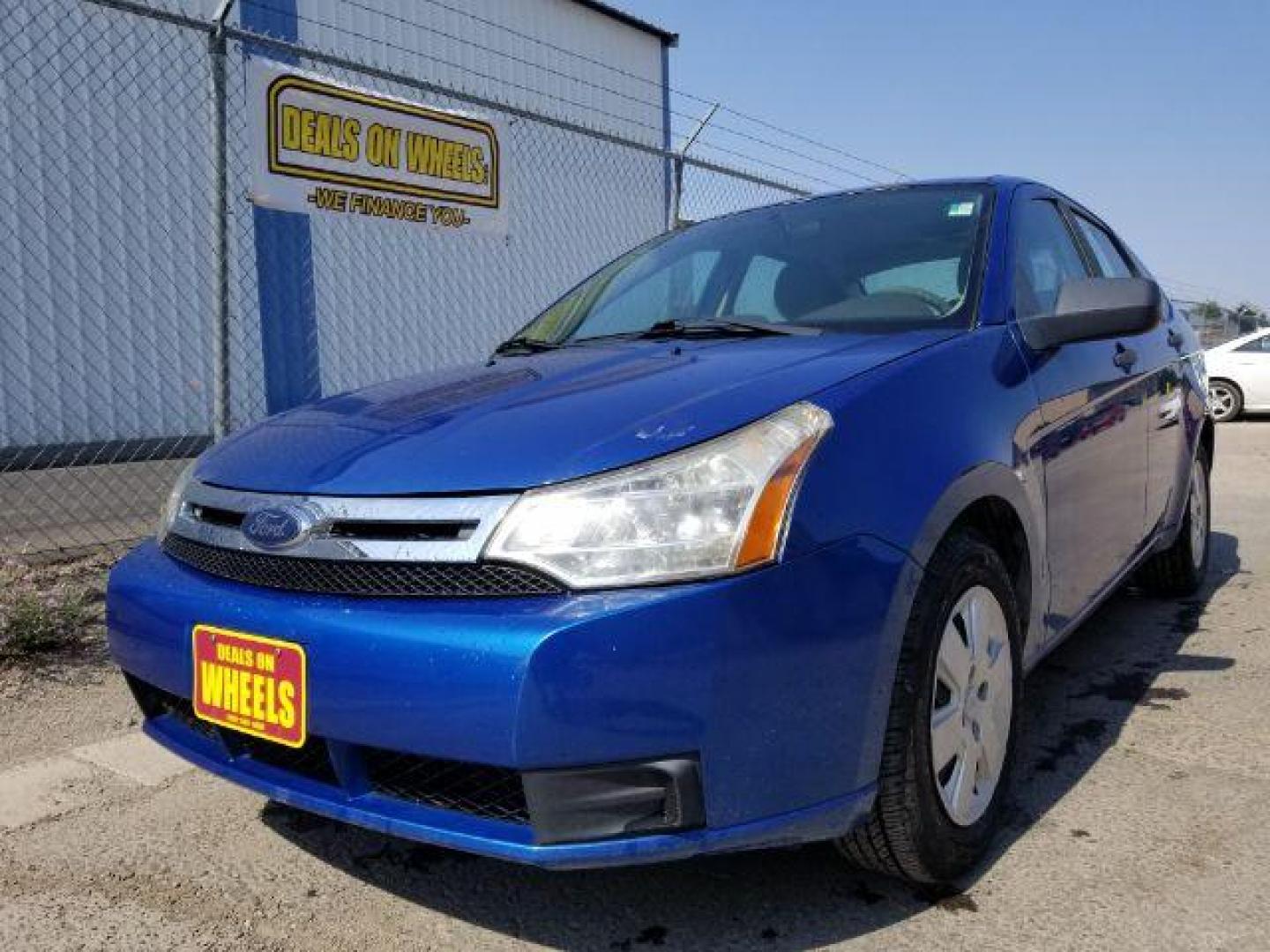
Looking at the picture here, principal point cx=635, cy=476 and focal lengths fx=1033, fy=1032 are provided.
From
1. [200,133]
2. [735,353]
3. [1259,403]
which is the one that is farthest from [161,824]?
[1259,403]

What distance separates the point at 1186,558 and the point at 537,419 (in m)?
3.08

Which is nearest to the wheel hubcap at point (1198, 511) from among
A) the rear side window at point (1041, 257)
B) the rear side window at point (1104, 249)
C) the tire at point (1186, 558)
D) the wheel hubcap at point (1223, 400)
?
the tire at point (1186, 558)

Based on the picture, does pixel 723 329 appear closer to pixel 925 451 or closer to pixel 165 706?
pixel 925 451

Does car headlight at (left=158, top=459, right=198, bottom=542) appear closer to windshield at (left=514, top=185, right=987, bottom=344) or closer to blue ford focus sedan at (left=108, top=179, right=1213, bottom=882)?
blue ford focus sedan at (left=108, top=179, right=1213, bottom=882)

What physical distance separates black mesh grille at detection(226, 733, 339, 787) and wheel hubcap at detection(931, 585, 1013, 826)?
3.49 ft

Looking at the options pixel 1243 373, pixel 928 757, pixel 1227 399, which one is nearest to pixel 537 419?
pixel 928 757

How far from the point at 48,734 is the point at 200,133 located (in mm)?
6405

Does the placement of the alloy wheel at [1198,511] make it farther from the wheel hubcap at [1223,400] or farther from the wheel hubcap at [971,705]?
the wheel hubcap at [1223,400]

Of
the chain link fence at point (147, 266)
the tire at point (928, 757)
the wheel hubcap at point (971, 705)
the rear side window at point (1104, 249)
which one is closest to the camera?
the tire at point (928, 757)

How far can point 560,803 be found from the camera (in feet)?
5.05

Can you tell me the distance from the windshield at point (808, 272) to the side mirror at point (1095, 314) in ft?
0.63

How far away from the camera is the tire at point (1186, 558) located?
3865 mm

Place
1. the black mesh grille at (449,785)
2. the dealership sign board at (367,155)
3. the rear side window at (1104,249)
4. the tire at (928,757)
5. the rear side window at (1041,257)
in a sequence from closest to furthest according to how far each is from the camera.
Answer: the black mesh grille at (449,785) < the tire at (928,757) < the rear side window at (1041,257) < the rear side window at (1104,249) < the dealership sign board at (367,155)

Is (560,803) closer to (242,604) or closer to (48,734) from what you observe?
(242,604)
